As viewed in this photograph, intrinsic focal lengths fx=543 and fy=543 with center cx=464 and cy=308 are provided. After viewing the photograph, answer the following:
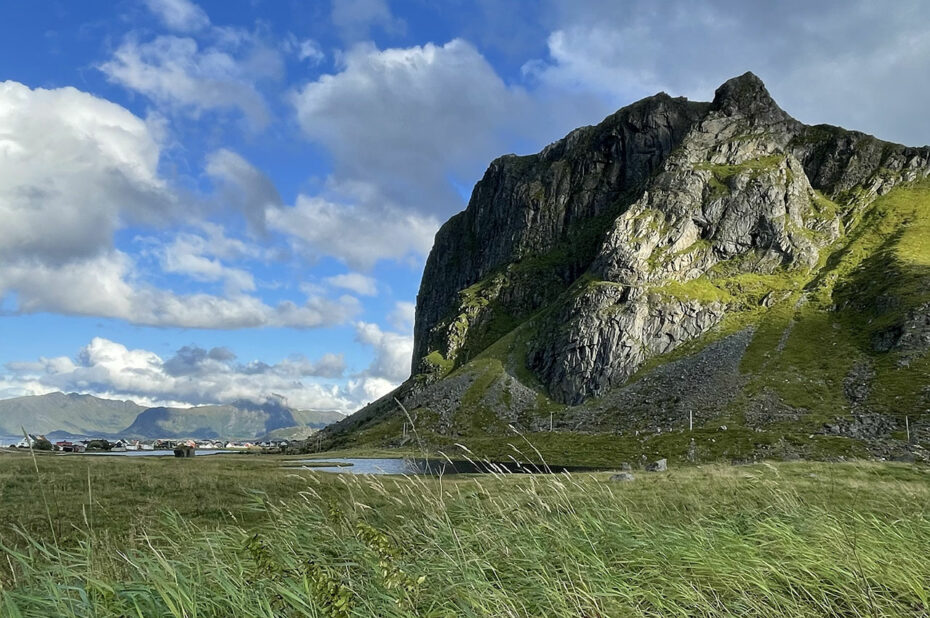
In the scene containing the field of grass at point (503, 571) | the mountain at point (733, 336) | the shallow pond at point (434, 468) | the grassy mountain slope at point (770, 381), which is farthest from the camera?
the mountain at point (733, 336)

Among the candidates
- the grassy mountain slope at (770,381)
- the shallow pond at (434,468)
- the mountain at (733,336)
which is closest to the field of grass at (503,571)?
the shallow pond at (434,468)

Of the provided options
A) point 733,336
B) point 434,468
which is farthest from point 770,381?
point 434,468

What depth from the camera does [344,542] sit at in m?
8.20

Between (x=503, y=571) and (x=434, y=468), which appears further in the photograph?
(x=434, y=468)

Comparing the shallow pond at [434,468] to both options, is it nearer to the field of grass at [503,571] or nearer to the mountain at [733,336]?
the field of grass at [503,571]

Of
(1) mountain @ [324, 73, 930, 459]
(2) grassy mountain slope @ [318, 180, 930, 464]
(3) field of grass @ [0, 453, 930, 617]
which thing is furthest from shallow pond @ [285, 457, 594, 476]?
(2) grassy mountain slope @ [318, 180, 930, 464]

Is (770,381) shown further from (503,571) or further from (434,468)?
(503,571)

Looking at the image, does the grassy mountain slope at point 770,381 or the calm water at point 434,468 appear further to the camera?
the grassy mountain slope at point 770,381

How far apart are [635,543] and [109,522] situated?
63.9ft

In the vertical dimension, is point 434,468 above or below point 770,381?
below

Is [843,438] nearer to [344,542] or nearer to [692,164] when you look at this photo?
[344,542]

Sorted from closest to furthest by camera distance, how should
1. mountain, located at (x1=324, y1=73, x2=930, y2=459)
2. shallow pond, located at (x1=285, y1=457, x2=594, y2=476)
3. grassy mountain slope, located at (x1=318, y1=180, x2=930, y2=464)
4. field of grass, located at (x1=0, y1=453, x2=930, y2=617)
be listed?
field of grass, located at (x1=0, y1=453, x2=930, y2=617)
shallow pond, located at (x1=285, y1=457, x2=594, y2=476)
grassy mountain slope, located at (x1=318, y1=180, x2=930, y2=464)
mountain, located at (x1=324, y1=73, x2=930, y2=459)

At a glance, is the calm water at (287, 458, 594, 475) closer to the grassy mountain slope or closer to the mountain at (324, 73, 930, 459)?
the mountain at (324, 73, 930, 459)

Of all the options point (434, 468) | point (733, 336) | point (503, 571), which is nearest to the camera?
point (503, 571)
